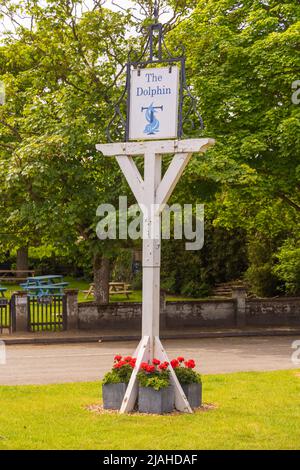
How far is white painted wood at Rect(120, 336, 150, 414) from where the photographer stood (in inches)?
447

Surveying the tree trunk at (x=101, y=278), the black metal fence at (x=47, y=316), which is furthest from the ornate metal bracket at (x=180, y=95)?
the black metal fence at (x=47, y=316)

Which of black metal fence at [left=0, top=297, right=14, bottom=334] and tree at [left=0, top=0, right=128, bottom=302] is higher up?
tree at [left=0, top=0, right=128, bottom=302]

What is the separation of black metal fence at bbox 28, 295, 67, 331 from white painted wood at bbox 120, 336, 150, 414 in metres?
13.4

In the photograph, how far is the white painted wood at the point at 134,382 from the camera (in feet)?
37.2

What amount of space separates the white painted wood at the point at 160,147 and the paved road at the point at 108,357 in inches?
194

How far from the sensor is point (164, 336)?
966 inches

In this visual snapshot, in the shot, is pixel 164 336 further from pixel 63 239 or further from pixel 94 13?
pixel 94 13

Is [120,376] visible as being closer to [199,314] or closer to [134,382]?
[134,382]

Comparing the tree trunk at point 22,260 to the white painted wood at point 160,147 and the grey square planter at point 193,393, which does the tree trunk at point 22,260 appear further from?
the grey square planter at point 193,393

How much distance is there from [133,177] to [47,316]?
1413cm

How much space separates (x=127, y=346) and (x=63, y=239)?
14.0ft

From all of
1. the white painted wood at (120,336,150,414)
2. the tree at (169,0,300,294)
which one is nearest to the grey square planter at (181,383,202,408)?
the white painted wood at (120,336,150,414)

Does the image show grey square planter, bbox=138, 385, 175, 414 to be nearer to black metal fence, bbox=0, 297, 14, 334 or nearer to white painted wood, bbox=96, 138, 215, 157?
white painted wood, bbox=96, 138, 215, 157
